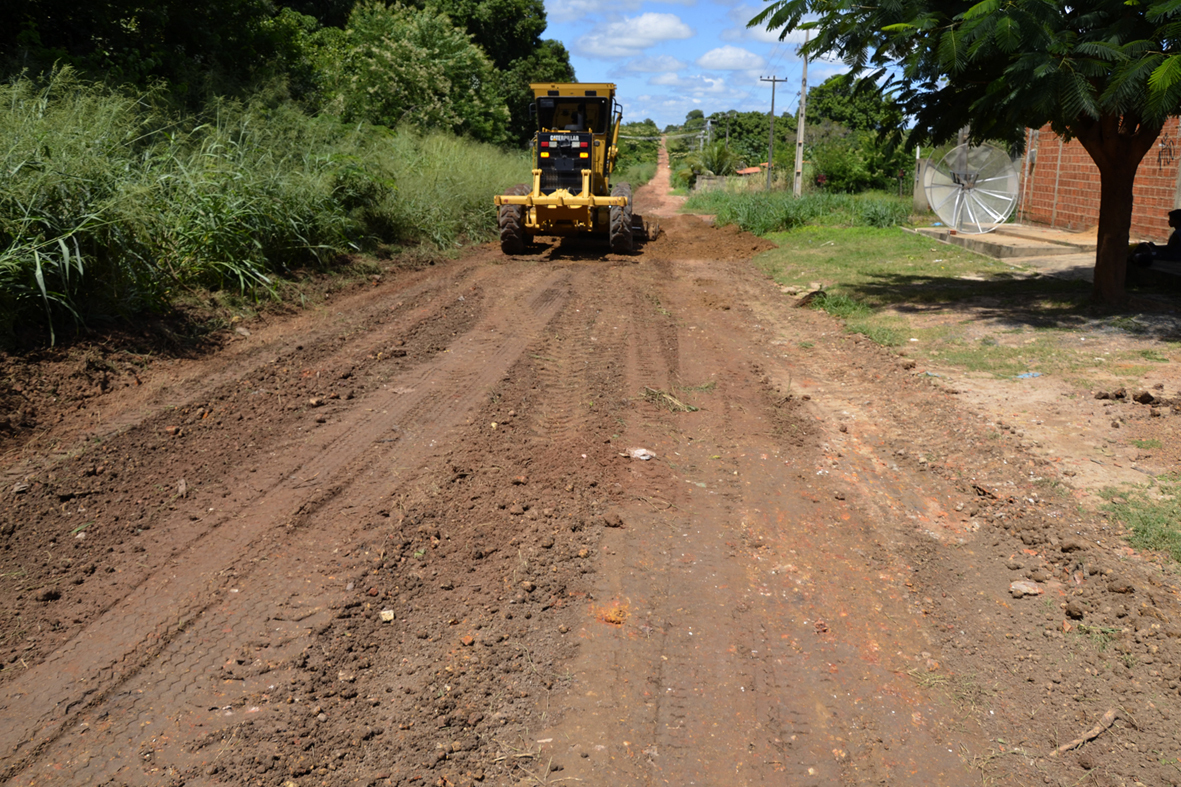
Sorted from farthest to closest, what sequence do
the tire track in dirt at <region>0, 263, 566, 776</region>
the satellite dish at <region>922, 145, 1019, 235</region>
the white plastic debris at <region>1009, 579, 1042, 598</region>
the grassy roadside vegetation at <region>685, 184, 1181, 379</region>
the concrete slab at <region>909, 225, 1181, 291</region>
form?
the satellite dish at <region>922, 145, 1019, 235</region>
the concrete slab at <region>909, 225, 1181, 291</region>
the grassy roadside vegetation at <region>685, 184, 1181, 379</region>
the white plastic debris at <region>1009, 579, 1042, 598</region>
the tire track in dirt at <region>0, 263, 566, 776</region>

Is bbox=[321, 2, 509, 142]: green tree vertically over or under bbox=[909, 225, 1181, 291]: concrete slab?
over

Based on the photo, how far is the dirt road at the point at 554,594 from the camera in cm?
298

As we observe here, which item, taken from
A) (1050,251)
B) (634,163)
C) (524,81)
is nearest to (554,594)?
(1050,251)

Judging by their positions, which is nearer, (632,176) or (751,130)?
(632,176)

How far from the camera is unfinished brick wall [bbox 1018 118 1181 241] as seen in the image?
14.8m

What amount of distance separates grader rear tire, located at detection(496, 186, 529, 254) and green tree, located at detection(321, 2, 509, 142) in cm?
658

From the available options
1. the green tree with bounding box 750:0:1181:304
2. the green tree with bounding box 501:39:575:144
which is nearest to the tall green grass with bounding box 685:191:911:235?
the green tree with bounding box 750:0:1181:304

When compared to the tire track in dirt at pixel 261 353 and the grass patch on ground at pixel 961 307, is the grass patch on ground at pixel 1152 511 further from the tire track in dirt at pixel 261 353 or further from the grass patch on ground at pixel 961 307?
the tire track in dirt at pixel 261 353

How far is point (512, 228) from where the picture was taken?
609 inches

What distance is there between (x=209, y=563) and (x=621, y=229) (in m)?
12.6

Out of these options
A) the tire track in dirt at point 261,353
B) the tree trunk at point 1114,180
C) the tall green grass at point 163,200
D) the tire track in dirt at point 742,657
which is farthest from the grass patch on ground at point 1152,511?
the tall green grass at point 163,200

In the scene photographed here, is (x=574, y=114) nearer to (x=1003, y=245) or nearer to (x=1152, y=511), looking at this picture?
(x=1003, y=245)

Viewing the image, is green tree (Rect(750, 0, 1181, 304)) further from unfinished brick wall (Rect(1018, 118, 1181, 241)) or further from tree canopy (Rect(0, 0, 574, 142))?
tree canopy (Rect(0, 0, 574, 142))

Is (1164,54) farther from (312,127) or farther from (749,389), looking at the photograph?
(312,127)
